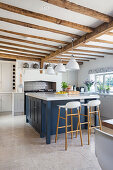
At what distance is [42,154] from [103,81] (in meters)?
4.78

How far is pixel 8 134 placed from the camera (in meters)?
3.67

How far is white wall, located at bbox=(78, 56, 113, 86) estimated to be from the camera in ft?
19.3

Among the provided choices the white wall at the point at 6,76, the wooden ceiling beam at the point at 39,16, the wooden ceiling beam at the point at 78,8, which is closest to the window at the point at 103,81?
the wooden ceiling beam at the point at 39,16

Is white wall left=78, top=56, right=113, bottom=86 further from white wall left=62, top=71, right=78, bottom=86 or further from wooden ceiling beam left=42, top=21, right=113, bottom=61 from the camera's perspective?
wooden ceiling beam left=42, top=21, right=113, bottom=61

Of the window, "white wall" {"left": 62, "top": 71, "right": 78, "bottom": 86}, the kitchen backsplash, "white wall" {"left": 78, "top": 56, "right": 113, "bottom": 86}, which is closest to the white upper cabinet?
the kitchen backsplash

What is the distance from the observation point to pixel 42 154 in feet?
8.41

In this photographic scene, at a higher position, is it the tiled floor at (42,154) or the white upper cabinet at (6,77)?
the white upper cabinet at (6,77)

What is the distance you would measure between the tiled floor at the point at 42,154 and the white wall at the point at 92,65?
11.8 feet

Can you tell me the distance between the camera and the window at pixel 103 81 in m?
5.97

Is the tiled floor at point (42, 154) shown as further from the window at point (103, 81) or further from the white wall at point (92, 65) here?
the white wall at point (92, 65)

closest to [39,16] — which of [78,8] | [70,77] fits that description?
[78,8]

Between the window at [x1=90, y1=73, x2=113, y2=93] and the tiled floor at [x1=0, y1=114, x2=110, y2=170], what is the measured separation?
3.04m

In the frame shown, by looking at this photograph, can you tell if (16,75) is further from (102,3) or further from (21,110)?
(102,3)

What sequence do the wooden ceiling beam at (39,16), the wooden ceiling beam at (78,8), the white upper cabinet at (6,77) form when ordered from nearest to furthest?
the wooden ceiling beam at (78,8) < the wooden ceiling beam at (39,16) < the white upper cabinet at (6,77)
